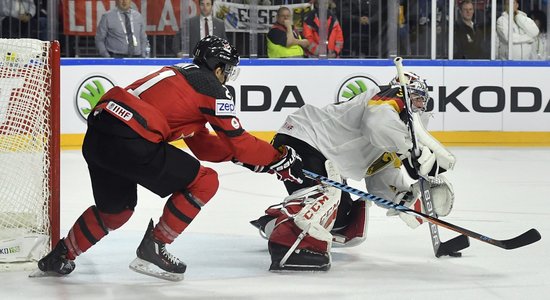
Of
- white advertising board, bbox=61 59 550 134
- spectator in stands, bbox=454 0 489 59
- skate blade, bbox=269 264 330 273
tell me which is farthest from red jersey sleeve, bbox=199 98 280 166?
spectator in stands, bbox=454 0 489 59

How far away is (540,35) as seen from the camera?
31.7 feet

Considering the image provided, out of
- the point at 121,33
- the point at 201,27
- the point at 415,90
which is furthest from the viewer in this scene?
the point at 201,27

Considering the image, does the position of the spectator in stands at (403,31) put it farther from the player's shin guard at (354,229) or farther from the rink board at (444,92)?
the player's shin guard at (354,229)

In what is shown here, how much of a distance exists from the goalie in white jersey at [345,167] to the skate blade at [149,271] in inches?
17.5

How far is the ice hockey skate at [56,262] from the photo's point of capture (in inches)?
155

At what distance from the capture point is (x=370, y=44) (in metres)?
9.42

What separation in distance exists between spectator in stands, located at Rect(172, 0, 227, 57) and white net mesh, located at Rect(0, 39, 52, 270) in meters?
4.98

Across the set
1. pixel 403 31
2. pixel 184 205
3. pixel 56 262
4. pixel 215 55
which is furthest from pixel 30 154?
pixel 403 31

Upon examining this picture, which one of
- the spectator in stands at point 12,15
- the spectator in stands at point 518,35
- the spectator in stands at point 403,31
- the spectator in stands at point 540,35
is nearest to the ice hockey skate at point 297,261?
the spectator in stands at point 12,15

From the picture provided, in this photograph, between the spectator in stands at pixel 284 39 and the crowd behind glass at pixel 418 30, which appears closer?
the spectator in stands at pixel 284 39

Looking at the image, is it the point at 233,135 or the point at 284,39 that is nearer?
the point at 233,135

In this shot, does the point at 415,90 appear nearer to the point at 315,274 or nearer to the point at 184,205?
the point at 315,274

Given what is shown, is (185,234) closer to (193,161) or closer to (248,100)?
(193,161)

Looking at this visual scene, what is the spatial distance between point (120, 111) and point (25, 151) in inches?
27.9
